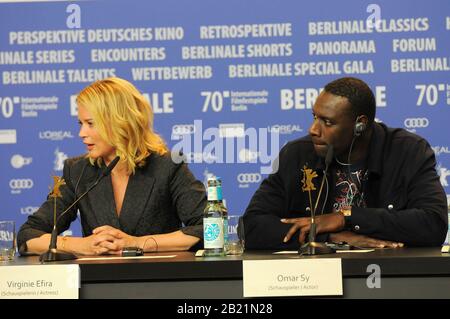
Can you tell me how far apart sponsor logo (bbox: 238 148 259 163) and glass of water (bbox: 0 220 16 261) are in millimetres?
2346

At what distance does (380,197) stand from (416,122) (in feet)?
5.77

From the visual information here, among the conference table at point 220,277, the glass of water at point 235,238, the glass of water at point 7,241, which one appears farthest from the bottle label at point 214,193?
the glass of water at point 7,241

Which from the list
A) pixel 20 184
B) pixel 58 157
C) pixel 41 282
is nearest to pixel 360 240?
pixel 41 282

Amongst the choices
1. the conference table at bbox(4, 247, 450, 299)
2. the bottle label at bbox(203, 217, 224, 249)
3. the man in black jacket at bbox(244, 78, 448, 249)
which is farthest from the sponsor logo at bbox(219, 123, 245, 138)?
the conference table at bbox(4, 247, 450, 299)

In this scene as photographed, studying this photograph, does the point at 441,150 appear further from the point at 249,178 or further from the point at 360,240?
the point at 360,240

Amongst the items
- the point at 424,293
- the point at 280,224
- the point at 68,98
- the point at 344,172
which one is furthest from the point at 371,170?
the point at 68,98

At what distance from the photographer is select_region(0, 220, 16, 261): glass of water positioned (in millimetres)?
2713

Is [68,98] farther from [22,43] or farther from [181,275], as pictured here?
[181,275]

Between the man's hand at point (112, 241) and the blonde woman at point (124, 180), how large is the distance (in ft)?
1.04

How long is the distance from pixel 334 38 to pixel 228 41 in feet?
2.10

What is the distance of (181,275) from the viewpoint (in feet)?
7.29

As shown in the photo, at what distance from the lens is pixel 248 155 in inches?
195

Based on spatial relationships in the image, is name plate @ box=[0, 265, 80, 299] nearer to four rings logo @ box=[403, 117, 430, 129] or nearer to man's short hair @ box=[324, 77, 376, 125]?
man's short hair @ box=[324, 77, 376, 125]

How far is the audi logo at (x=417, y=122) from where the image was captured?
4.92 meters
